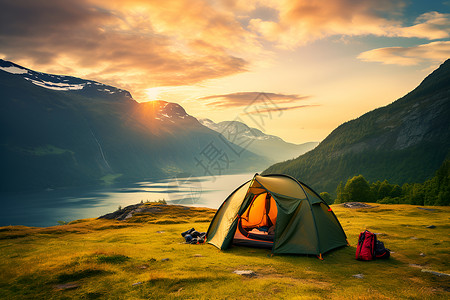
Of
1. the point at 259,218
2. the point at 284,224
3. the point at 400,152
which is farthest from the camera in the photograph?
the point at 400,152

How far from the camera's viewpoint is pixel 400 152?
175 meters

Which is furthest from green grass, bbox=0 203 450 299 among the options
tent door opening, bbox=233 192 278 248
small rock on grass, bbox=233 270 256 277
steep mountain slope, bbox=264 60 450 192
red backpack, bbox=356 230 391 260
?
steep mountain slope, bbox=264 60 450 192

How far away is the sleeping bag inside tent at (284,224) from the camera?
14.0 meters

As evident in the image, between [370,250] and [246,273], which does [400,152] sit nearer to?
[370,250]

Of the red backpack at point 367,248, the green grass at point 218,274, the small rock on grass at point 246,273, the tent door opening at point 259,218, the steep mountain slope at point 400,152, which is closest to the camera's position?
the green grass at point 218,274

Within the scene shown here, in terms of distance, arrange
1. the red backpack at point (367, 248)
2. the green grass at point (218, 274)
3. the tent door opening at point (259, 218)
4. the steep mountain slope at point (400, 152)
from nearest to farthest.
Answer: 1. the green grass at point (218, 274)
2. the red backpack at point (367, 248)
3. the tent door opening at point (259, 218)
4. the steep mountain slope at point (400, 152)

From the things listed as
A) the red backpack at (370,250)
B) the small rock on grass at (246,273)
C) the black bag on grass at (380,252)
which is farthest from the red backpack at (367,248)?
the small rock on grass at (246,273)

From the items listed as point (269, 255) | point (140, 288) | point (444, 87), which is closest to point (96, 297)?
point (140, 288)

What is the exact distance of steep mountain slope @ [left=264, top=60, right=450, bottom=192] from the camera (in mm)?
157750

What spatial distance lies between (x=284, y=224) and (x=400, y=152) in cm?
19572

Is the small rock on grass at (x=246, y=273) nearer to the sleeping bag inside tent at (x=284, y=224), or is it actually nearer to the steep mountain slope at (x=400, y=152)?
the sleeping bag inside tent at (x=284, y=224)

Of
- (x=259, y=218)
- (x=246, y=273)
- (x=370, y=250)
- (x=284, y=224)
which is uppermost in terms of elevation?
(x=284, y=224)

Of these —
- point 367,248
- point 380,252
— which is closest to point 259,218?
point 367,248

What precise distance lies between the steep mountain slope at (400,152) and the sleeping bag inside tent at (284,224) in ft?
502
